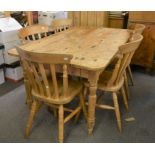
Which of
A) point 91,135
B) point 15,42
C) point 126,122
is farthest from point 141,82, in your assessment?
point 15,42

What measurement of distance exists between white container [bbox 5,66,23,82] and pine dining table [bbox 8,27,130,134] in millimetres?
935

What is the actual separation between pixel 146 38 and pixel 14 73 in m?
2.15

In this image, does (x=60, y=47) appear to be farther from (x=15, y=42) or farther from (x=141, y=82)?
(x=141, y=82)

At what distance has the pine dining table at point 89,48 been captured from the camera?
1.55m

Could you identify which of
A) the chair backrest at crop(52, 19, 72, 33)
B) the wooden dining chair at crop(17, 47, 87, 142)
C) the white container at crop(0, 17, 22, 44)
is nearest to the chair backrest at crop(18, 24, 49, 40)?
the chair backrest at crop(52, 19, 72, 33)

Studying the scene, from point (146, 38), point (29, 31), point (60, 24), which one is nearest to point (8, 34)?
point (29, 31)

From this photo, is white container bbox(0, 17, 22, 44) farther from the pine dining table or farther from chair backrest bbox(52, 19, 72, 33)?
the pine dining table

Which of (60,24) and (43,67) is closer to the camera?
(43,67)

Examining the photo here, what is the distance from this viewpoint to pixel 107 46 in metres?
2.00

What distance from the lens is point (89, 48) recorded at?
193 centimetres

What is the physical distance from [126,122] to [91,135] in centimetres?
45

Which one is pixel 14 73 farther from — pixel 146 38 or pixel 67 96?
pixel 146 38

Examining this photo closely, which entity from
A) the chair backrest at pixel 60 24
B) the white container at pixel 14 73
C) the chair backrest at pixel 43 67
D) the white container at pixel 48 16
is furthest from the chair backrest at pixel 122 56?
the white container at pixel 48 16

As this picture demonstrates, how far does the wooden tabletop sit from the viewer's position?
5.19ft
